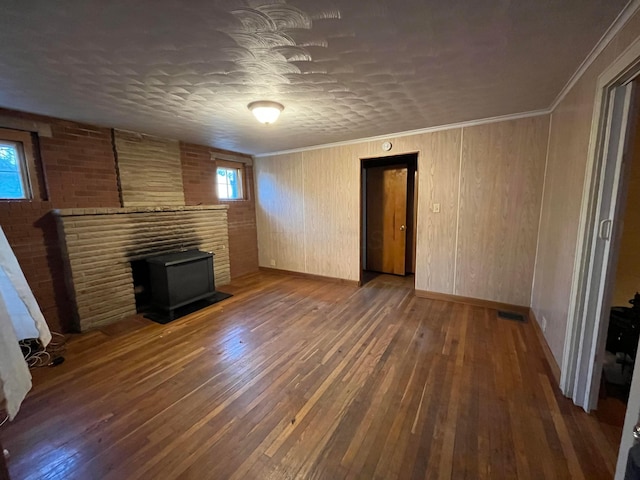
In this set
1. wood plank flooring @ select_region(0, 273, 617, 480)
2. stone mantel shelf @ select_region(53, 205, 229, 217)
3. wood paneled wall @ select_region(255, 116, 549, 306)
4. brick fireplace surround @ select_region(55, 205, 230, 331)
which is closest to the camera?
wood plank flooring @ select_region(0, 273, 617, 480)

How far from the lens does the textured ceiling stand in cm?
122

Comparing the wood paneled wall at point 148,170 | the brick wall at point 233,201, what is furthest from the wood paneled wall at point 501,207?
the wood paneled wall at point 148,170

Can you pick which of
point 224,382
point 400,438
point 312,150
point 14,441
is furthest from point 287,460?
point 312,150

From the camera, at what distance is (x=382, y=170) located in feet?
15.2

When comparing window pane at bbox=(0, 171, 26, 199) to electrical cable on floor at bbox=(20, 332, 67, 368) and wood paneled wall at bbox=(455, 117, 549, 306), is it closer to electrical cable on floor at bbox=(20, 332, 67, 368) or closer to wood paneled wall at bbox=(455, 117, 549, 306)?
electrical cable on floor at bbox=(20, 332, 67, 368)

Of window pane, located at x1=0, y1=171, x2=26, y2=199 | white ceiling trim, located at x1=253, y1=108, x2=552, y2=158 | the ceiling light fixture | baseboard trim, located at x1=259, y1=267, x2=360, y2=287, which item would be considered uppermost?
white ceiling trim, located at x1=253, y1=108, x2=552, y2=158

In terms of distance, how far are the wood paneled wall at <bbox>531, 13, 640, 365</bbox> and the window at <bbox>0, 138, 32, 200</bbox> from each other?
457cm

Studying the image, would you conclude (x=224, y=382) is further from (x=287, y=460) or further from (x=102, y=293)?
(x=102, y=293)

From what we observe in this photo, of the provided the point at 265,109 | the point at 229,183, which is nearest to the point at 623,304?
the point at 265,109

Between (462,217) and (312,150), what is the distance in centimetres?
249

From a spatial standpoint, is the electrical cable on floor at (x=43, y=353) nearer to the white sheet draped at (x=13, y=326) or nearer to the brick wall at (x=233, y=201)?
the white sheet draped at (x=13, y=326)

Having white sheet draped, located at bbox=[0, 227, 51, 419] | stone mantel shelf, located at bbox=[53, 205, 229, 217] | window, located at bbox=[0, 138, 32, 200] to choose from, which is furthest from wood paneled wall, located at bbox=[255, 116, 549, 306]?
white sheet draped, located at bbox=[0, 227, 51, 419]

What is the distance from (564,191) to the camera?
2.08m

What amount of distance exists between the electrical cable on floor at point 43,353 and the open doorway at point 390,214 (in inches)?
147
